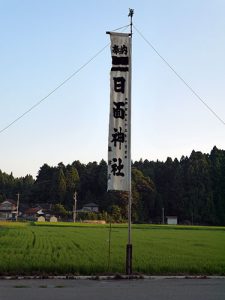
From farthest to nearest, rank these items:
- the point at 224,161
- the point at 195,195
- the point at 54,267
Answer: the point at 224,161
the point at 195,195
the point at 54,267

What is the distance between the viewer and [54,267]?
12.7 meters

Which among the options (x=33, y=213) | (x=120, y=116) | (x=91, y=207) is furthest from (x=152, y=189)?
(x=120, y=116)

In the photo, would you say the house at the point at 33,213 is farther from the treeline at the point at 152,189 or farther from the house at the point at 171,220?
the house at the point at 171,220

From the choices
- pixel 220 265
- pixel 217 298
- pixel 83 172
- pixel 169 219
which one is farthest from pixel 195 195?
pixel 217 298

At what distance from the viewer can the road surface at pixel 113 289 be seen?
8734mm

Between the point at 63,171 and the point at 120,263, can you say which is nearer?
the point at 120,263

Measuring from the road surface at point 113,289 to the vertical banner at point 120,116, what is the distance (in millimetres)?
3127

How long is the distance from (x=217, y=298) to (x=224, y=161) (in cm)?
9906

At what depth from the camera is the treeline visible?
315ft

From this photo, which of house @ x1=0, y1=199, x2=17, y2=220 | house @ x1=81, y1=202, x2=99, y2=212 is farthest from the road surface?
house @ x1=0, y1=199, x2=17, y2=220

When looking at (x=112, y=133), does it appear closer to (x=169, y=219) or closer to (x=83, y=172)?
(x=169, y=219)

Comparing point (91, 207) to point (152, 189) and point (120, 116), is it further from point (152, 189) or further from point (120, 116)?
point (120, 116)

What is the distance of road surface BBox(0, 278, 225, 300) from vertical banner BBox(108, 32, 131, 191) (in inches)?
123

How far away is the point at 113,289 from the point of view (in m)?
9.66
